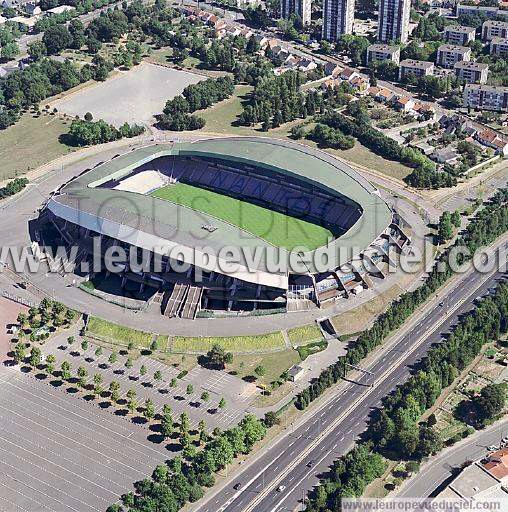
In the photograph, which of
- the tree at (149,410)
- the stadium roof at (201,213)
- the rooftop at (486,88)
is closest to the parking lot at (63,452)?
the tree at (149,410)

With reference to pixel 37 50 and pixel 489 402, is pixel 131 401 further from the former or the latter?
pixel 37 50

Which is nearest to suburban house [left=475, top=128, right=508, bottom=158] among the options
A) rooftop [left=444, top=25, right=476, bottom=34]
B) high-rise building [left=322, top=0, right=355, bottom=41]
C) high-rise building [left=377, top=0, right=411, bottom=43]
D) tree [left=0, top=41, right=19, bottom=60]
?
rooftop [left=444, top=25, right=476, bottom=34]

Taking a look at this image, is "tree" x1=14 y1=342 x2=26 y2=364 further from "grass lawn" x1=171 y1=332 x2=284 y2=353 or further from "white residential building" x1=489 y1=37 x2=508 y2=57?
"white residential building" x1=489 y1=37 x2=508 y2=57

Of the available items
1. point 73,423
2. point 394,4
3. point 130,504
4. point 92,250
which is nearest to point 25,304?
point 92,250

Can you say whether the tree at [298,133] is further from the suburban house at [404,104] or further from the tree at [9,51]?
the tree at [9,51]

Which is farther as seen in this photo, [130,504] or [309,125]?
[309,125]

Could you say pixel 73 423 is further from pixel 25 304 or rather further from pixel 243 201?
pixel 243 201
